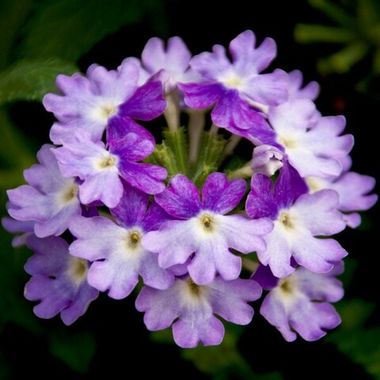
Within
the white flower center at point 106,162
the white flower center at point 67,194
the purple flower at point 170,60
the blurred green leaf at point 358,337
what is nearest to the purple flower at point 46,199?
the white flower center at point 67,194

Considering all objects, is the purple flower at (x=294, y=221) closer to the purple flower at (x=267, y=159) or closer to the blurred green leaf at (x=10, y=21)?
the purple flower at (x=267, y=159)

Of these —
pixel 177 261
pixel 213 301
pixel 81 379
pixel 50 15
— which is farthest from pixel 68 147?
pixel 81 379

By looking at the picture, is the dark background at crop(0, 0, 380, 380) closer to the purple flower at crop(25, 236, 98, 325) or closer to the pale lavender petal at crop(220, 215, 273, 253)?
the purple flower at crop(25, 236, 98, 325)

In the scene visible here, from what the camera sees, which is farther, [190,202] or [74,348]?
[74,348]

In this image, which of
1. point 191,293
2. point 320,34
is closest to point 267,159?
point 191,293

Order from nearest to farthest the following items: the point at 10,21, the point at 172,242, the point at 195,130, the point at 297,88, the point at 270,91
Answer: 1. the point at 172,242
2. the point at 270,91
3. the point at 195,130
4. the point at 297,88
5. the point at 10,21

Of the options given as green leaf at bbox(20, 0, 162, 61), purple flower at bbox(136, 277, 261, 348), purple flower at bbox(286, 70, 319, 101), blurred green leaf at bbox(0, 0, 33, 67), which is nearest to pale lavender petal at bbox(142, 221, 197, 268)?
purple flower at bbox(136, 277, 261, 348)

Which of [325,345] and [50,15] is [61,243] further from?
[325,345]

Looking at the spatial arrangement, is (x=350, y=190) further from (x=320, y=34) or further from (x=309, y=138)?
(x=320, y=34)
